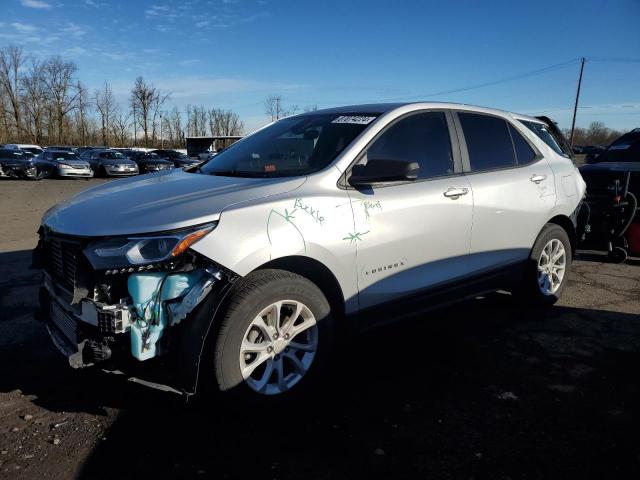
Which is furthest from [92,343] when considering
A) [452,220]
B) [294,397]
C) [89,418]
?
[452,220]

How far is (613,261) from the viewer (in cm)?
670

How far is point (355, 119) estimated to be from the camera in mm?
3516

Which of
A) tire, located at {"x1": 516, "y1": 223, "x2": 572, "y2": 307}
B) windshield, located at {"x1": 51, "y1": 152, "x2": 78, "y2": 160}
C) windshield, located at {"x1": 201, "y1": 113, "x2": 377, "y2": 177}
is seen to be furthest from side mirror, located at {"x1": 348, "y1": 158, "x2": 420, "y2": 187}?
windshield, located at {"x1": 51, "y1": 152, "x2": 78, "y2": 160}

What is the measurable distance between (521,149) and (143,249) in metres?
3.45

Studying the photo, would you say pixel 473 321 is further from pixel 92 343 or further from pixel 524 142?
pixel 92 343

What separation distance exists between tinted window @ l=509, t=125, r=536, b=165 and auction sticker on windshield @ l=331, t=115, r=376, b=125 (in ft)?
5.46

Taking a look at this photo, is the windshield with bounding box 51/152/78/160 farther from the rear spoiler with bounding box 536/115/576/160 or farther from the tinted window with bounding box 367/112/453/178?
the tinted window with bounding box 367/112/453/178

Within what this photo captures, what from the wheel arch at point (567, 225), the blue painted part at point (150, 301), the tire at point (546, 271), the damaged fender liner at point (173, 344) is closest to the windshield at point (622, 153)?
the wheel arch at point (567, 225)

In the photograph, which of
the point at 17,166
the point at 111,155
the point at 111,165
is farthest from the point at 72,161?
the point at 111,155

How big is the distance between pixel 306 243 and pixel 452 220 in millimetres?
1318

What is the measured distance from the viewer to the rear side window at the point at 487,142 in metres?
3.90

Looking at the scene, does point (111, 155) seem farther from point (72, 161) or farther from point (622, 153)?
point (622, 153)

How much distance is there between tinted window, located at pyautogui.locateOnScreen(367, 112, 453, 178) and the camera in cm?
336

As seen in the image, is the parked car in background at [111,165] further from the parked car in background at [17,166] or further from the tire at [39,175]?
the parked car in background at [17,166]
